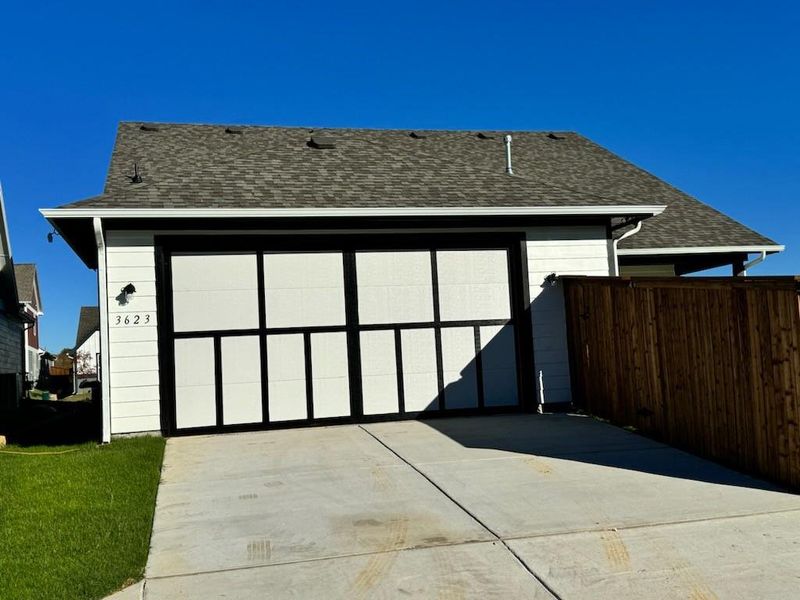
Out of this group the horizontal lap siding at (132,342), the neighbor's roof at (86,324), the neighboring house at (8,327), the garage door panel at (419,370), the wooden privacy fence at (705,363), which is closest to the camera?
the wooden privacy fence at (705,363)

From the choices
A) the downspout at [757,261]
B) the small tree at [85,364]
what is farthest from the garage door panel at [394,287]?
the small tree at [85,364]

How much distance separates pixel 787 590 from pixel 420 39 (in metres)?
14.4

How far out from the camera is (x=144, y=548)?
4414 mm

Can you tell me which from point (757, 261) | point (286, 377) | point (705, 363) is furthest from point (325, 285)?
point (757, 261)

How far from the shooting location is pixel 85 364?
4003cm

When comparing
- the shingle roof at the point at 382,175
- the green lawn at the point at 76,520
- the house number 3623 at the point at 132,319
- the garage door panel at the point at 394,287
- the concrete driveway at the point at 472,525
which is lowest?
the concrete driveway at the point at 472,525

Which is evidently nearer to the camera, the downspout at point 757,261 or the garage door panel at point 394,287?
the garage door panel at point 394,287

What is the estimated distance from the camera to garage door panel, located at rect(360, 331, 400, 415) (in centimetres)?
985

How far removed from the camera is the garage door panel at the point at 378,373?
9.85 metres

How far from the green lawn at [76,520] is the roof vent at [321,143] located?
6542mm

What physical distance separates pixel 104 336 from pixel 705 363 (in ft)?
23.7

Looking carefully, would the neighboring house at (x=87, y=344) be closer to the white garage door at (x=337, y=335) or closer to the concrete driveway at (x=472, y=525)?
the white garage door at (x=337, y=335)

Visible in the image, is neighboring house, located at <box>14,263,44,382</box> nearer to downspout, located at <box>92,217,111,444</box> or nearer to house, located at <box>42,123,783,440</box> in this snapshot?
house, located at <box>42,123,783,440</box>

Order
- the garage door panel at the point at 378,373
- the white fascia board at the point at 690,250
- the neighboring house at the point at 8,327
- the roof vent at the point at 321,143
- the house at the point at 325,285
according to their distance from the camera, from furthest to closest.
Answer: the neighboring house at the point at 8,327 → the roof vent at the point at 321,143 → the white fascia board at the point at 690,250 → the garage door panel at the point at 378,373 → the house at the point at 325,285
